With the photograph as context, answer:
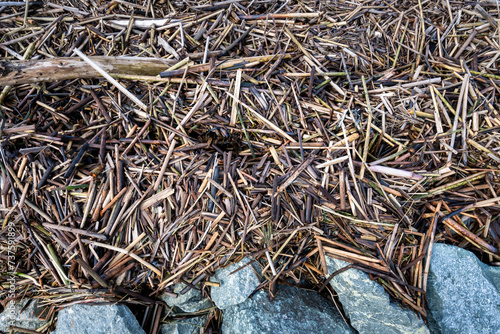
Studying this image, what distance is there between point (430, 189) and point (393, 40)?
1.40 meters

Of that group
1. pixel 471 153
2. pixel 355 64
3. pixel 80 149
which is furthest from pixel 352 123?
pixel 80 149

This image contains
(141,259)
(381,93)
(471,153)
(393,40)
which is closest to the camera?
(141,259)

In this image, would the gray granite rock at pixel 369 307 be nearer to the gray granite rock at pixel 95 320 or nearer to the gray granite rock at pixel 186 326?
the gray granite rock at pixel 186 326

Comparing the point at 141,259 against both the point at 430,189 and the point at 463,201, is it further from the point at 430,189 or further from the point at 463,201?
the point at 463,201

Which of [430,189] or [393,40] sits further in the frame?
[393,40]

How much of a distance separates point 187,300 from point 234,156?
1127 mm

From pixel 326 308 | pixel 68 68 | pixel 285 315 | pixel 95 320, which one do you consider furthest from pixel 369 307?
pixel 68 68

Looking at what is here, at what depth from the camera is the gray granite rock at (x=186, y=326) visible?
2105mm

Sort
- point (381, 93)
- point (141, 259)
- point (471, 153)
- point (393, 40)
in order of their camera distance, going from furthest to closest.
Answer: point (393, 40) < point (381, 93) < point (471, 153) < point (141, 259)

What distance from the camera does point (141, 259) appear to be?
201 centimetres

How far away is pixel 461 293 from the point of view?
1936 mm

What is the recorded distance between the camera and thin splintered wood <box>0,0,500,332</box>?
2.03m

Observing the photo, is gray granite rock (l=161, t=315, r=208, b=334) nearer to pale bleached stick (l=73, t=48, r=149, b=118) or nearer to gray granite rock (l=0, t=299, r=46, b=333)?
gray granite rock (l=0, t=299, r=46, b=333)

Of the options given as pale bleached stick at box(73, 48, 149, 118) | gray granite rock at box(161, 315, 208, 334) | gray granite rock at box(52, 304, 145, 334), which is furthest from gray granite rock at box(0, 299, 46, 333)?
pale bleached stick at box(73, 48, 149, 118)
